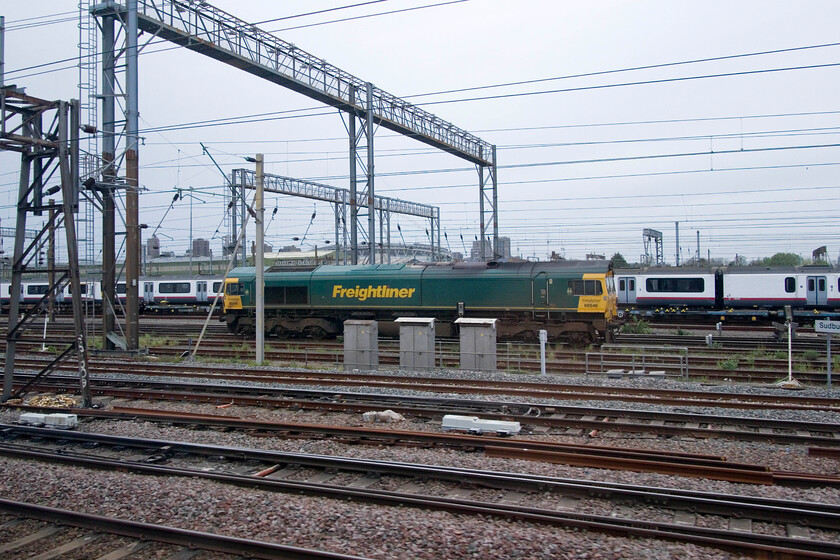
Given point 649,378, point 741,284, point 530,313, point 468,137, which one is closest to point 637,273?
point 741,284

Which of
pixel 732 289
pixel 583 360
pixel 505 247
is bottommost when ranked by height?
pixel 583 360

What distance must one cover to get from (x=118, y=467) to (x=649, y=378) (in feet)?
40.1

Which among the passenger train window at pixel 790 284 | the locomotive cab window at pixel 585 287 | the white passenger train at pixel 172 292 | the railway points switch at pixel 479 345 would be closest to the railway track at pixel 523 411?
the railway points switch at pixel 479 345

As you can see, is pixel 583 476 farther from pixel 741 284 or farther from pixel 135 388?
pixel 741 284

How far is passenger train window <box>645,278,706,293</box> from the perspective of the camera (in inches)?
1281

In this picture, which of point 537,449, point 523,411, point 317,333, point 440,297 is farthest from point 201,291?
point 537,449

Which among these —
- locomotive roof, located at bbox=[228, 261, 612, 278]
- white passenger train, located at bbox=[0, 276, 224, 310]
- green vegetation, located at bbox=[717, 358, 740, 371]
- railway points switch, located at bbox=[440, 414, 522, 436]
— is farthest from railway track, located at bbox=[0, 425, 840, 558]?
white passenger train, located at bbox=[0, 276, 224, 310]

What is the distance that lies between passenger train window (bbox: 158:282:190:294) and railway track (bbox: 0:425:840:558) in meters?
33.9

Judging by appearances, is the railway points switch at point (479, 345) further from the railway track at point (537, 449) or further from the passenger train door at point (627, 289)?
the passenger train door at point (627, 289)

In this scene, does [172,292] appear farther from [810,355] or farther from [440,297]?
[810,355]

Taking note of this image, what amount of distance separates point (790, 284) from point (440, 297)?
19.3m

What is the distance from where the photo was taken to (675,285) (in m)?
33.0

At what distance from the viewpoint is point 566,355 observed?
20188mm

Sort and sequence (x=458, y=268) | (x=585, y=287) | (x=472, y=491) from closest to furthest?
1. (x=472, y=491)
2. (x=585, y=287)
3. (x=458, y=268)
